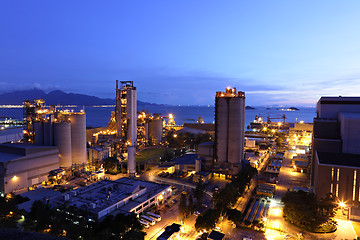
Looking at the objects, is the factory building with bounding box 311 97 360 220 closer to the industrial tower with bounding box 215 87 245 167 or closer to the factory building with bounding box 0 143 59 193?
the industrial tower with bounding box 215 87 245 167

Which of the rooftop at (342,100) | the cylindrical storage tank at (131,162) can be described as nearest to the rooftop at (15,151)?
the cylindrical storage tank at (131,162)

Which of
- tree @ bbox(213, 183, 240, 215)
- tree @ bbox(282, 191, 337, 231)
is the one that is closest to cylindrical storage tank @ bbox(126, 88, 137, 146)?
tree @ bbox(213, 183, 240, 215)

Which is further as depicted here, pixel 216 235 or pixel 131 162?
pixel 131 162

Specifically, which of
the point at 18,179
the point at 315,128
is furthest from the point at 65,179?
the point at 315,128

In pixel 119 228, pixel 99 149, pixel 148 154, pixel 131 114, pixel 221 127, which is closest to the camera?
pixel 119 228

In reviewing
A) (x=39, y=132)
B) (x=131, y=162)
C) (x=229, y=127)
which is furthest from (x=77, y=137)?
(x=229, y=127)

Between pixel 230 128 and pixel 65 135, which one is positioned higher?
pixel 230 128

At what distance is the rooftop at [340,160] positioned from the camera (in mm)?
20031

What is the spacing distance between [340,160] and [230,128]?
40.3 ft

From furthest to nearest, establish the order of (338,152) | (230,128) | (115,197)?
(230,128) < (338,152) < (115,197)

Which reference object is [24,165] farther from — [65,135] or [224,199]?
[224,199]

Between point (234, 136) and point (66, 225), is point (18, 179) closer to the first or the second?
point (66, 225)

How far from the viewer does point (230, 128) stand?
1184 inches

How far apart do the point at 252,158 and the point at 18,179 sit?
29191 mm
